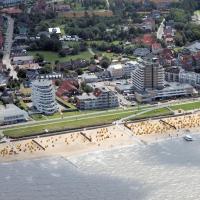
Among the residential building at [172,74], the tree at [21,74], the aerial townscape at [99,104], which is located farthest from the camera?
the tree at [21,74]

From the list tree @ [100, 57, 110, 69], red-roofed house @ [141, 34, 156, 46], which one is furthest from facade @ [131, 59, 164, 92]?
red-roofed house @ [141, 34, 156, 46]

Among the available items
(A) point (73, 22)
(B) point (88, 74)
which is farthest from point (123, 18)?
(B) point (88, 74)

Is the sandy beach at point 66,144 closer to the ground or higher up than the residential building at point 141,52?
closer to the ground

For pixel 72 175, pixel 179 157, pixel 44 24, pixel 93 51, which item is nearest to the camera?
pixel 72 175

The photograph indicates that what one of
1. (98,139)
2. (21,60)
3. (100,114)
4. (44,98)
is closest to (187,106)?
(100,114)

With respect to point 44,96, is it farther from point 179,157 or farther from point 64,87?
point 179,157

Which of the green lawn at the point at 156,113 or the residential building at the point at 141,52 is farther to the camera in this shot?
the residential building at the point at 141,52

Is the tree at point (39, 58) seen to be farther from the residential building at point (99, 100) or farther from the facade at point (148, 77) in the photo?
the residential building at point (99, 100)

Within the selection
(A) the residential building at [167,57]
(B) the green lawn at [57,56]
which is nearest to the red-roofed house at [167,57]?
(A) the residential building at [167,57]
